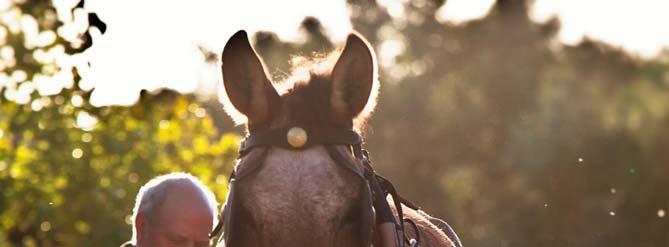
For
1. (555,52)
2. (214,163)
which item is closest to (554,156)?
(555,52)

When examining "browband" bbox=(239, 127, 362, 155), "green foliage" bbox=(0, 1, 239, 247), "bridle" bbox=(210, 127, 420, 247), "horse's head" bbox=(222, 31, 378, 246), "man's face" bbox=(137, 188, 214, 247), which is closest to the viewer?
"horse's head" bbox=(222, 31, 378, 246)

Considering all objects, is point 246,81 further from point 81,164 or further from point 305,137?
point 81,164

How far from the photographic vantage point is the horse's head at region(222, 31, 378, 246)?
19.9ft

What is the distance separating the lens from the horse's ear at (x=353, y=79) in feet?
21.3

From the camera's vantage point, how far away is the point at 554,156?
A: 46.5 meters

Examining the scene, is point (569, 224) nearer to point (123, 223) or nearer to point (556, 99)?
point (556, 99)

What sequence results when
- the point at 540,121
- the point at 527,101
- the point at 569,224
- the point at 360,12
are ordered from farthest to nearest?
1. the point at 360,12
2. the point at 527,101
3. the point at 540,121
4. the point at 569,224

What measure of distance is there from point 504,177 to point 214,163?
117ft

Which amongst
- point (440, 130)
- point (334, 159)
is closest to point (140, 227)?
point (334, 159)

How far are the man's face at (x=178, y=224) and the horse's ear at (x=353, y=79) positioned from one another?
1182mm

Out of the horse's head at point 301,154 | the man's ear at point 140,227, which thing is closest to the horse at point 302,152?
the horse's head at point 301,154

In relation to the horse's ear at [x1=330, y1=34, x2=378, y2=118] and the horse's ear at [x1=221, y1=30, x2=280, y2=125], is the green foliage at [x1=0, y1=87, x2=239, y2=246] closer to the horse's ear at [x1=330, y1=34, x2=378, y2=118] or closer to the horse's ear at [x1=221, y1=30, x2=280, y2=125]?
the horse's ear at [x1=221, y1=30, x2=280, y2=125]

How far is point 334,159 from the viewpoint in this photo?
6328mm

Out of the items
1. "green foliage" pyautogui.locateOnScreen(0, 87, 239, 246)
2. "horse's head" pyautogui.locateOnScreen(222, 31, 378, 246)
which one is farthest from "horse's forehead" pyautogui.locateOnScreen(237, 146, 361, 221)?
"green foliage" pyautogui.locateOnScreen(0, 87, 239, 246)
